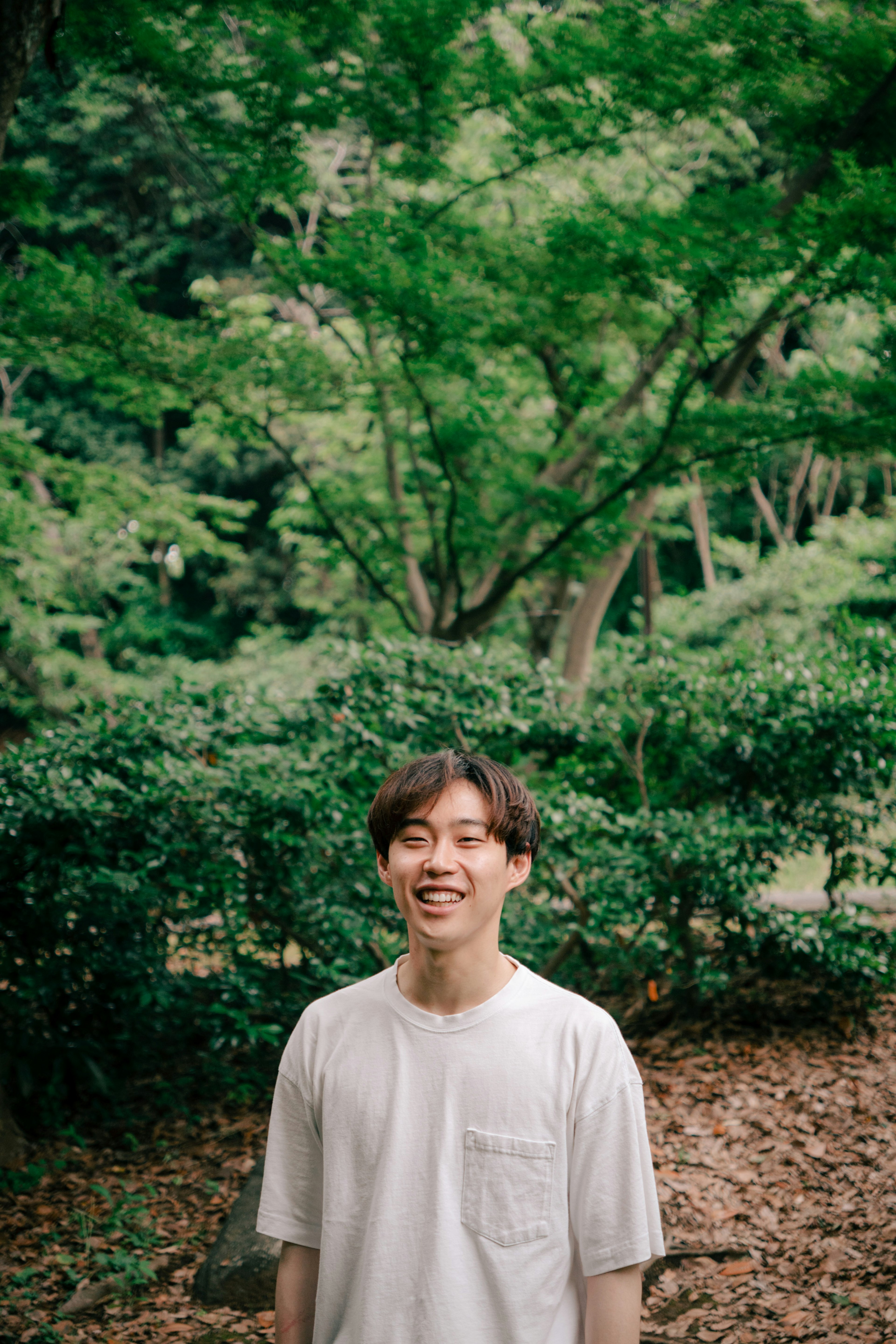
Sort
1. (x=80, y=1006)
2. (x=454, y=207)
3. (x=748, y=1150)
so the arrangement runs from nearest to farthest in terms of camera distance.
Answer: (x=748, y=1150) < (x=80, y=1006) < (x=454, y=207)

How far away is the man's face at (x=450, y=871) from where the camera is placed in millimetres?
1325

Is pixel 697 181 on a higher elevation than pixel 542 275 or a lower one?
higher

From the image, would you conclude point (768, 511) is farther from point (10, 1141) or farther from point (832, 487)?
point (10, 1141)

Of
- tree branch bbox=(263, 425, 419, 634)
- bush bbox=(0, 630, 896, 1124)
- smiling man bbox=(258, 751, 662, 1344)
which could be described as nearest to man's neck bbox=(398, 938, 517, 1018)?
smiling man bbox=(258, 751, 662, 1344)

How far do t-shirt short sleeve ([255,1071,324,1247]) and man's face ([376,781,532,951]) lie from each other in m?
0.32

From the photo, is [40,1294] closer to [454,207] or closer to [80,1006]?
[80,1006]

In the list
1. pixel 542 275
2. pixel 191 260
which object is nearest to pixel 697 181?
pixel 542 275

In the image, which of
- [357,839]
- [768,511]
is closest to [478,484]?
[357,839]

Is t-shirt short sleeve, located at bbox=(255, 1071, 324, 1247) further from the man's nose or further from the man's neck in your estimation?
the man's nose

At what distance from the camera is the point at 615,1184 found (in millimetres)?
1238

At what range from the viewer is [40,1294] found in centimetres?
304

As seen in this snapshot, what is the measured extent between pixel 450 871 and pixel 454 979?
0.51 feet

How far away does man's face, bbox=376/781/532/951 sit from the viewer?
1325 millimetres

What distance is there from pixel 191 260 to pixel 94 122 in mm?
3984
